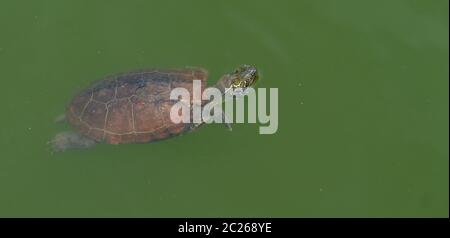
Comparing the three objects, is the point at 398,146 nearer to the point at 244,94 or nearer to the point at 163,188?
the point at 244,94

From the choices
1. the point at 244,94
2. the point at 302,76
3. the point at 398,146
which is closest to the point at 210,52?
the point at 244,94

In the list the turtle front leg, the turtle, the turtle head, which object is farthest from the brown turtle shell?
the turtle head

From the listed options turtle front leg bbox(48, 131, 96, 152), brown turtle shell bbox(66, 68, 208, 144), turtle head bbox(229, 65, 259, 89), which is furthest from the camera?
turtle head bbox(229, 65, 259, 89)

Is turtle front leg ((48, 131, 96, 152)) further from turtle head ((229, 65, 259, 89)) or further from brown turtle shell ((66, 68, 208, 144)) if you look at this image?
turtle head ((229, 65, 259, 89))

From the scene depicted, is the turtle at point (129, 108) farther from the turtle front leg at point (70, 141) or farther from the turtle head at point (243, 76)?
the turtle head at point (243, 76)

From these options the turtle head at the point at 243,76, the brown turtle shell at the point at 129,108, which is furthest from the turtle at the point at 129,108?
the turtle head at the point at 243,76

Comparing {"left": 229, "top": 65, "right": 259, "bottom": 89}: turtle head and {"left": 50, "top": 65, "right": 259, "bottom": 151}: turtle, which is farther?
{"left": 229, "top": 65, "right": 259, "bottom": 89}: turtle head

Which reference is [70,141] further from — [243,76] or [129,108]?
[243,76]
